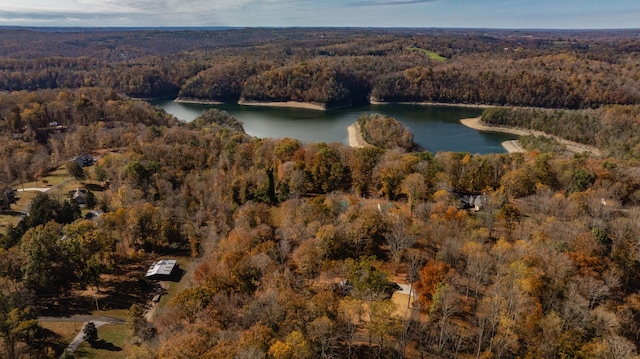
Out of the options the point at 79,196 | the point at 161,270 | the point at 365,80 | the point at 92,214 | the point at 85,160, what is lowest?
the point at 161,270

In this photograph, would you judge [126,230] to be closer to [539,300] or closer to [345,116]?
[539,300]

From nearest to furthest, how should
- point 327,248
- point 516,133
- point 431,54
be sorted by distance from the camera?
point 327,248, point 516,133, point 431,54

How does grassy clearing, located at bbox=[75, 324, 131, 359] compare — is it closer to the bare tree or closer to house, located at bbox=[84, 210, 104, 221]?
the bare tree

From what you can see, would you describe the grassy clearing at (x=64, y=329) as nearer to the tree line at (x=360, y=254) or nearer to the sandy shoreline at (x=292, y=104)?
the tree line at (x=360, y=254)

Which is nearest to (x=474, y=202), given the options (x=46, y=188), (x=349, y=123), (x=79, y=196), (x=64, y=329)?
(x=64, y=329)

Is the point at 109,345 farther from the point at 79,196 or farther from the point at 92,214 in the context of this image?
the point at 79,196

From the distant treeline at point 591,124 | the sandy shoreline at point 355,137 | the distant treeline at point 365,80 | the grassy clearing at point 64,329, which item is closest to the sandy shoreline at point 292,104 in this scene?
the distant treeline at point 365,80

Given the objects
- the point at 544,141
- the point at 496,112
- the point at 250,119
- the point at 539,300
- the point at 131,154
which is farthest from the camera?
the point at 250,119

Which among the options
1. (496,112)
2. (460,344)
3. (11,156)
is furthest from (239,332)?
(496,112)

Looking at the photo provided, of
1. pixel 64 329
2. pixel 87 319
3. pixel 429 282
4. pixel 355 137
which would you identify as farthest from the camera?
pixel 355 137
